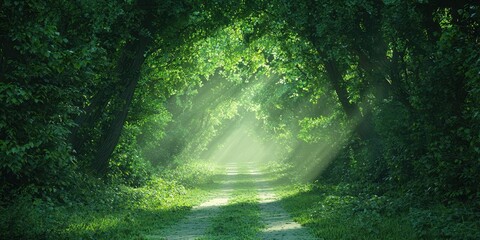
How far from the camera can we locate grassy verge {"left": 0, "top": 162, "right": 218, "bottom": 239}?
9938mm

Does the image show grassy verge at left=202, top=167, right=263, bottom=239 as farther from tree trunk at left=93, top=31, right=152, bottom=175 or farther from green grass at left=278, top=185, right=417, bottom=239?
tree trunk at left=93, top=31, right=152, bottom=175

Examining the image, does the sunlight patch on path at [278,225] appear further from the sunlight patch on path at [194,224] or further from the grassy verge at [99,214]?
the grassy verge at [99,214]

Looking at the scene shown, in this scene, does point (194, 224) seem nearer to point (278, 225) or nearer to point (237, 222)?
point (237, 222)

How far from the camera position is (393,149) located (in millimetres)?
18062

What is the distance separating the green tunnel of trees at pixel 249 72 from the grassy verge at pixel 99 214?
810mm

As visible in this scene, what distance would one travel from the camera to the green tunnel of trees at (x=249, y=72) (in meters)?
11.8

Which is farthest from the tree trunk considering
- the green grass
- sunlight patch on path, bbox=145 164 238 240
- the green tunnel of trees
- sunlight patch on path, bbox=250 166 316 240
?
the green grass

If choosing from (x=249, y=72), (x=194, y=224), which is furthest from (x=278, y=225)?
(x=249, y=72)

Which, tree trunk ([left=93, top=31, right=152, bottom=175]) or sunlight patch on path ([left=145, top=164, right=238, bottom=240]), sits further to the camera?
tree trunk ([left=93, top=31, right=152, bottom=175])

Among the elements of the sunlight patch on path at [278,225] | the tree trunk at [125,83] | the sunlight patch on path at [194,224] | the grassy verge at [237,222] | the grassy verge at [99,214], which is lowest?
the sunlight patch on path at [278,225]

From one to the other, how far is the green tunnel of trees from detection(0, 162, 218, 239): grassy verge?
810 mm

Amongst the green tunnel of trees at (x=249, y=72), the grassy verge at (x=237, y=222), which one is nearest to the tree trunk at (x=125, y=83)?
the green tunnel of trees at (x=249, y=72)

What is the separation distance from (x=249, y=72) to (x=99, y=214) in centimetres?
1688

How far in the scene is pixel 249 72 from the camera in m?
29.7
